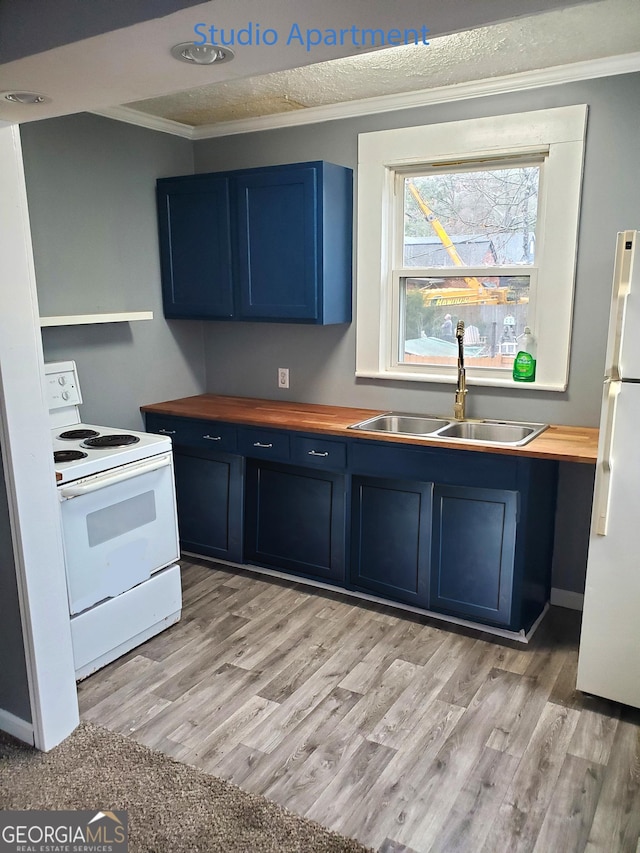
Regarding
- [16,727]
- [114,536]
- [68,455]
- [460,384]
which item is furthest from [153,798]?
[460,384]

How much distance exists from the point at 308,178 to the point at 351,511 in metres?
1.61

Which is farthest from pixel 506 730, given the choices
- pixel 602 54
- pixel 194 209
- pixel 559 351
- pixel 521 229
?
pixel 194 209

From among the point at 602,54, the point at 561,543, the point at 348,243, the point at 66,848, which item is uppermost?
the point at 602,54

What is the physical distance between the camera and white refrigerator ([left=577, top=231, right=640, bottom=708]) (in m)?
2.10

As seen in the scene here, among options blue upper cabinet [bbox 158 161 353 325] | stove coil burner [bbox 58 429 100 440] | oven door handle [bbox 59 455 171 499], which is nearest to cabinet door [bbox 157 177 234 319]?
blue upper cabinet [bbox 158 161 353 325]

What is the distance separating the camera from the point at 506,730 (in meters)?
2.25

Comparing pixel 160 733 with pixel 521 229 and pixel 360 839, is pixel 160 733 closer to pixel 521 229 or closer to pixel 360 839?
pixel 360 839

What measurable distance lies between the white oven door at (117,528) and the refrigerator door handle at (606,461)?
5.80 ft

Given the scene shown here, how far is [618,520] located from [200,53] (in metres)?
1.86

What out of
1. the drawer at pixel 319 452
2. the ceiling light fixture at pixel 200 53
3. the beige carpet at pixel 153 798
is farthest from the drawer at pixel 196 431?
the ceiling light fixture at pixel 200 53

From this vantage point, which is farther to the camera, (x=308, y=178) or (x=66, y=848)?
(x=308, y=178)

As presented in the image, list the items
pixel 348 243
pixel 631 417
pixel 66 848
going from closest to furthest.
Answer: pixel 66 848, pixel 631 417, pixel 348 243

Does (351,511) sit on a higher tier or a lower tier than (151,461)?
lower

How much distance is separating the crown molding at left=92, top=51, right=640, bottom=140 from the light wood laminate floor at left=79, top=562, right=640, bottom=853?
2378 millimetres
